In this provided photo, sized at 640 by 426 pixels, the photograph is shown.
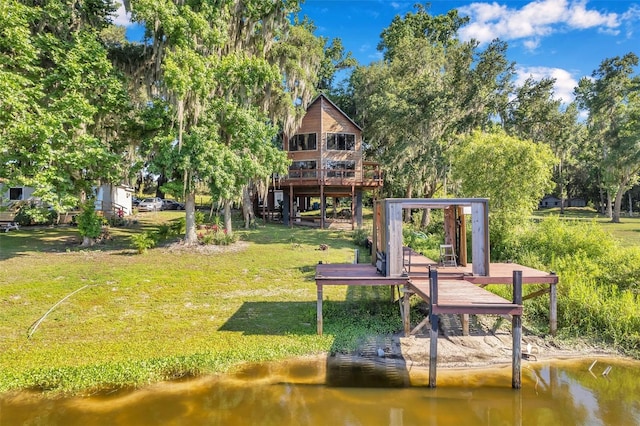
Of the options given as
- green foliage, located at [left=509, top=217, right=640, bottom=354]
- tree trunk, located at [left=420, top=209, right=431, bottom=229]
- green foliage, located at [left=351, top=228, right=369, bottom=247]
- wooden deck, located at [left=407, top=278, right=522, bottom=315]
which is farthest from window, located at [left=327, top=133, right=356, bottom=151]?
wooden deck, located at [left=407, top=278, right=522, bottom=315]

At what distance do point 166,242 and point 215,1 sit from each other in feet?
39.5

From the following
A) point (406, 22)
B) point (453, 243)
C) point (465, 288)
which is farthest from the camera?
point (406, 22)

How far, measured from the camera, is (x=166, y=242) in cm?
1897

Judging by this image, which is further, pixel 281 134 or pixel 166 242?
pixel 281 134

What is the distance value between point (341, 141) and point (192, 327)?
814 inches

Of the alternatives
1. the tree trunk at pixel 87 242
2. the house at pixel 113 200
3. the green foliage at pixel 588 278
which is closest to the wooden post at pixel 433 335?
the green foliage at pixel 588 278

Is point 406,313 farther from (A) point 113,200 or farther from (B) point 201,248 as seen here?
(A) point 113,200

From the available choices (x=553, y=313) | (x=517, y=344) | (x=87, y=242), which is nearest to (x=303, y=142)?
(x=87, y=242)

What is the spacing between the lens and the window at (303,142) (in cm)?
2738

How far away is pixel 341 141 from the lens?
27453 mm

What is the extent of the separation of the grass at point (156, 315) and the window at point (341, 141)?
12.8m

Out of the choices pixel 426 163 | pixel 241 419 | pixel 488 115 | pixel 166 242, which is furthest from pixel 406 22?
pixel 241 419

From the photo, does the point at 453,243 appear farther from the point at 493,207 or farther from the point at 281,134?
the point at 281,134

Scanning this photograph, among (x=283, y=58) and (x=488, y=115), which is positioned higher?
(x=283, y=58)
